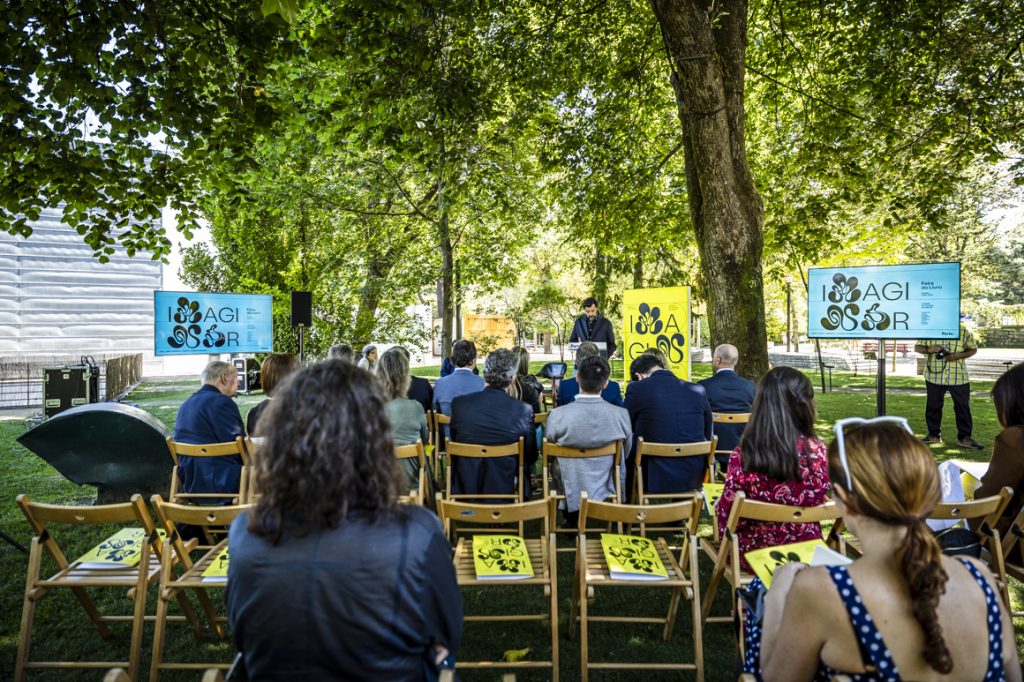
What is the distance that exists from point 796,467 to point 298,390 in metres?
2.40

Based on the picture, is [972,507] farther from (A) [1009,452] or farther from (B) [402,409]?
(B) [402,409]

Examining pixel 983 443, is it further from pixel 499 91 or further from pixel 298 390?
pixel 298 390

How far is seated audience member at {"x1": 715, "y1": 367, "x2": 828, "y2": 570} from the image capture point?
2.96 m

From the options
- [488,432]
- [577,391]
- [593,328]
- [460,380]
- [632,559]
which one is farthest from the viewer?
Answer: [593,328]

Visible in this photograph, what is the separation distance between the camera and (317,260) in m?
16.1

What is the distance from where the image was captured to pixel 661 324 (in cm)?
750

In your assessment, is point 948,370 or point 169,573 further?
point 948,370

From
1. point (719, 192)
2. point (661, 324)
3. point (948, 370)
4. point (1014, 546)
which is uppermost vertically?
point (719, 192)

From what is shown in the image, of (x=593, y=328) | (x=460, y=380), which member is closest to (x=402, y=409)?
(x=460, y=380)

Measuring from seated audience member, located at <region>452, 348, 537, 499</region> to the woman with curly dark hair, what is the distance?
2.82m

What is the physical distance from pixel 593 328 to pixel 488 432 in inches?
218

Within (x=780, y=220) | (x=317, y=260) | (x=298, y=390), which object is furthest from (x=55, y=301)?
(x=298, y=390)

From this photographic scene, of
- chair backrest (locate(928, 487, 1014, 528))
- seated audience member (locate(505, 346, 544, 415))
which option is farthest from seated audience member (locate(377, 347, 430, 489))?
chair backrest (locate(928, 487, 1014, 528))

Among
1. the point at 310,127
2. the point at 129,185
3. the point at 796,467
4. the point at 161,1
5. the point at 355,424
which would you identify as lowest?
the point at 796,467
